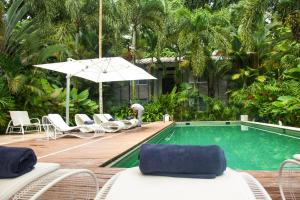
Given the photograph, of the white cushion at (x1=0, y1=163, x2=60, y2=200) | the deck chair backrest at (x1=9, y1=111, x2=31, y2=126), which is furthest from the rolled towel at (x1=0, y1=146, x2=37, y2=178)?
the deck chair backrest at (x1=9, y1=111, x2=31, y2=126)

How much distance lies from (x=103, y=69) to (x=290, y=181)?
35.0ft

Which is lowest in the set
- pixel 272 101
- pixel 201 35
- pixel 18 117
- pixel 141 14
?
pixel 18 117

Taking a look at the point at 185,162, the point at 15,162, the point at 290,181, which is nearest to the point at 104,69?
the point at 290,181

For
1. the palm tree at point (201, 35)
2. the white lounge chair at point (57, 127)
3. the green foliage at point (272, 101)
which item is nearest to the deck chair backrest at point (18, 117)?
the white lounge chair at point (57, 127)

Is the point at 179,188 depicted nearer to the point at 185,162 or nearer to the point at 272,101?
the point at 185,162

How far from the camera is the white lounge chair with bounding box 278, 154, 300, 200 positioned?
342cm

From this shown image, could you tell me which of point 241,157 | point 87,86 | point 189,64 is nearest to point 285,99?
point 241,157

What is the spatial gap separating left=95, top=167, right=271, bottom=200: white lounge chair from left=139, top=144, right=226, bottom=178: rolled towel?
5 centimetres

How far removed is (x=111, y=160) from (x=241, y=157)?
426cm

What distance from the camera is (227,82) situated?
26047mm

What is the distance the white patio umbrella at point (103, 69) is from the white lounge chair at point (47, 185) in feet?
28.9

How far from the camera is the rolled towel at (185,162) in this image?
9.41 feet

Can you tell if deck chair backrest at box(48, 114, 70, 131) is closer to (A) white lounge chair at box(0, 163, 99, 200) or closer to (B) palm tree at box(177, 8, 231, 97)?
(A) white lounge chair at box(0, 163, 99, 200)

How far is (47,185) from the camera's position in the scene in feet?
9.36
